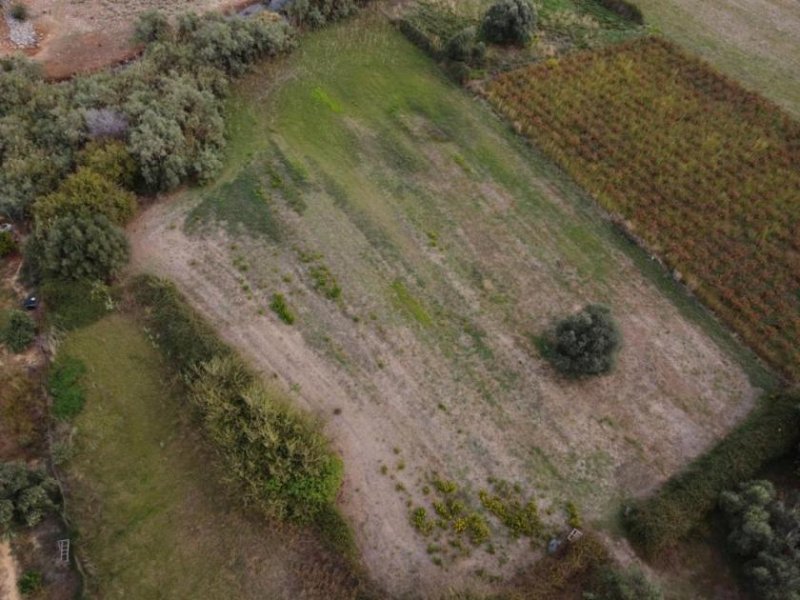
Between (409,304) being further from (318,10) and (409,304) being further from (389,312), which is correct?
(318,10)

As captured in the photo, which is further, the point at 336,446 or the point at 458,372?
the point at 458,372

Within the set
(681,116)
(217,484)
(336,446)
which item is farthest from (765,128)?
(217,484)

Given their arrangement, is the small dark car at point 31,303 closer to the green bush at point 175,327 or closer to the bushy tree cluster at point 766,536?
the green bush at point 175,327

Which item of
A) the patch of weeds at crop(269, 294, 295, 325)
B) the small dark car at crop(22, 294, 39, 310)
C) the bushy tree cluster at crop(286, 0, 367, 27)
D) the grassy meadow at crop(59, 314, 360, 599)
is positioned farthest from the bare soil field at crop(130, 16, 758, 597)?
the bushy tree cluster at crop(286, 0, 367, 27)

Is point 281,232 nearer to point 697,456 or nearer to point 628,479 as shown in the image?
point 628,479

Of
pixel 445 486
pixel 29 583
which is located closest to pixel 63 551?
pixel 29 583

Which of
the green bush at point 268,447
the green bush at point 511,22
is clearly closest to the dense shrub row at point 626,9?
the green bush at point 511,22
